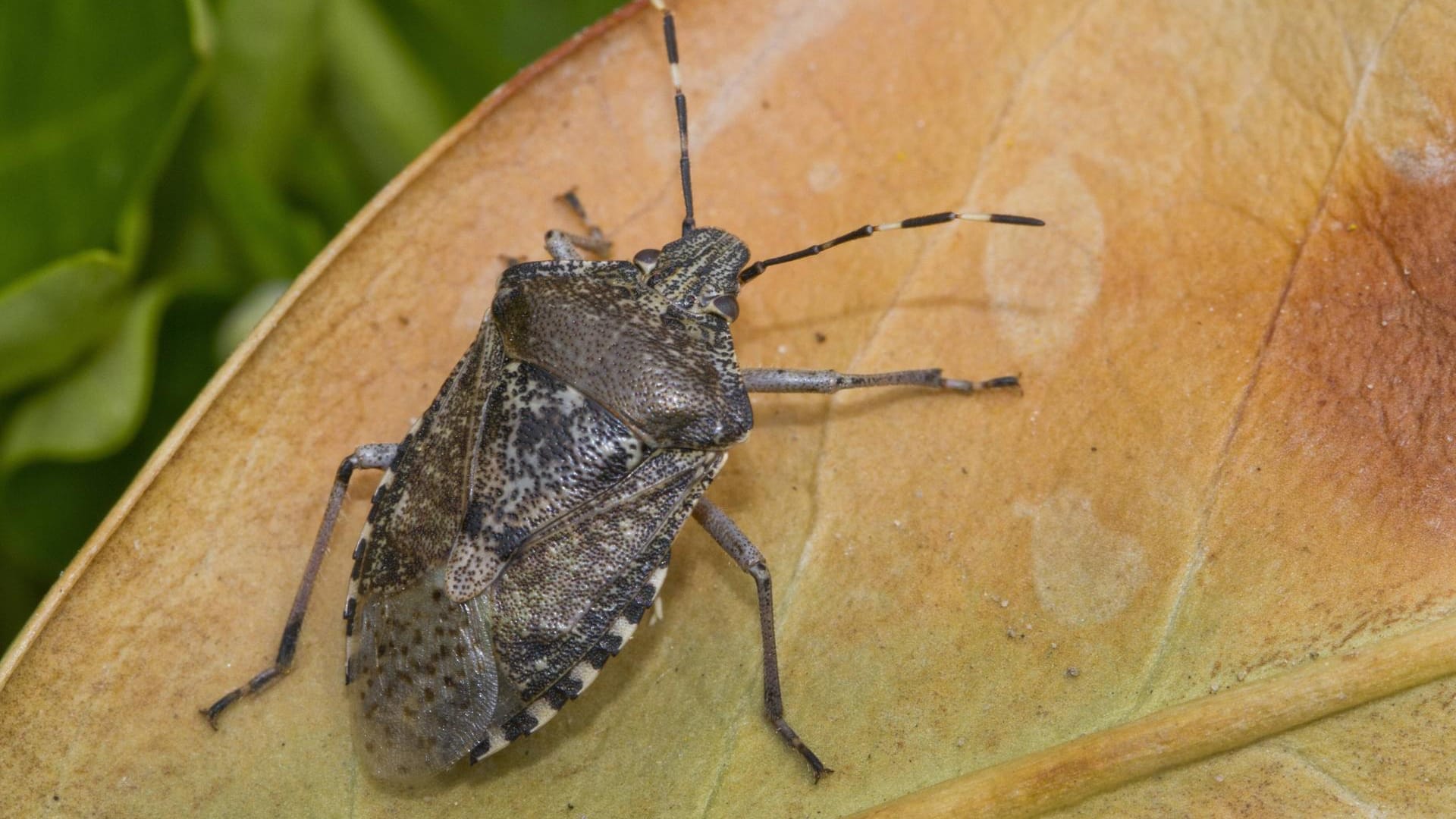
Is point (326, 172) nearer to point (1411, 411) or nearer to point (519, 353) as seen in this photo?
point (519, 353)

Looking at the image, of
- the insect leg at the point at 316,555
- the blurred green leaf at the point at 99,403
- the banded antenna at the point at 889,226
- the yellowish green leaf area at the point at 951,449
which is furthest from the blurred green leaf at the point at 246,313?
the banded antenna at the point at 889,226

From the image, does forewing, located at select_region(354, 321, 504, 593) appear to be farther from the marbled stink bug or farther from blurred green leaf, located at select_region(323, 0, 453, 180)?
blurred green leaf, located at select_region(323, 0, 453, 180)

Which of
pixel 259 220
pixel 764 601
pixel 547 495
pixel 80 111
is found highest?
pixel 80 111

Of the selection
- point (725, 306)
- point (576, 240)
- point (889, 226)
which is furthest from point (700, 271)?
point (889, 226)

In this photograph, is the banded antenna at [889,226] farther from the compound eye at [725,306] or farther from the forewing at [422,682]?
the forewing at [422,682]

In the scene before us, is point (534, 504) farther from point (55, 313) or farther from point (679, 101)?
point (55, 313)
